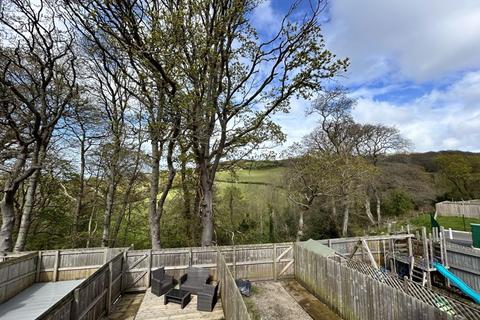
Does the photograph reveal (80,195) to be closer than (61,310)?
No

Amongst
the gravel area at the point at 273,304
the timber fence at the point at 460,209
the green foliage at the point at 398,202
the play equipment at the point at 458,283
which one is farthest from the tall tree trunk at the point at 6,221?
the timber fence at the point at 460,209

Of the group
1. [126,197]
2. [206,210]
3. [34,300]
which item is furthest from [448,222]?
[34,300]

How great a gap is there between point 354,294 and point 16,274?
32.0ft

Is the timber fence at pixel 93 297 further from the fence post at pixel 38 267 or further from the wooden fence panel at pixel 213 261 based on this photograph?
the fence post at pixel 38 267

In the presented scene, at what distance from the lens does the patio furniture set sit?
6.50m

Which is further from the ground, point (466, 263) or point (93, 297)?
point (93, 297)

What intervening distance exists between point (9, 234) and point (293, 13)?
13.2 meters

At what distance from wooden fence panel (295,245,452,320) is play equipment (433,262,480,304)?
5.18m

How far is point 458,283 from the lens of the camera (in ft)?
29.5

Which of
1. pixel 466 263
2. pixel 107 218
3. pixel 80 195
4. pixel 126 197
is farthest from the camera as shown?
pixel 126 197

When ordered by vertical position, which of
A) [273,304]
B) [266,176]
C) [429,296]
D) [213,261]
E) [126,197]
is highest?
[266,176]

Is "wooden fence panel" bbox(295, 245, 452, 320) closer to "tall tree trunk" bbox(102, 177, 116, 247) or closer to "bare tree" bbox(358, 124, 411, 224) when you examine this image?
"tall tree trunk" bbox(102, 177, 116, 247)

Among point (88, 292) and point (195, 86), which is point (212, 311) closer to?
point (88, 292)

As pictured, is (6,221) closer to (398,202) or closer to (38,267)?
(38,267)
